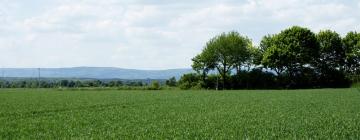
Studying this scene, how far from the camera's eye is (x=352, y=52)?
10788 centimetres

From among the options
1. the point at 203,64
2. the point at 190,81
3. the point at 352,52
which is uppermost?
the point at 352,52

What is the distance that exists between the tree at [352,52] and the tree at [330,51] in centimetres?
97

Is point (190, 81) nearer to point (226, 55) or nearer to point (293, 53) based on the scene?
point (226, 55)

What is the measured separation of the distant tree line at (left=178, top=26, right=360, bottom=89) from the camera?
106000 mm

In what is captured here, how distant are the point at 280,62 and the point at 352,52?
14645 mm

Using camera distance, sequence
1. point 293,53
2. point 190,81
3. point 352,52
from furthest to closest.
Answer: point 190,81, point 352,52, point 293,53

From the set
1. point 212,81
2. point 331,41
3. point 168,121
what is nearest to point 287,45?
point 331,41

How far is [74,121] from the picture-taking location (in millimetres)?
28859

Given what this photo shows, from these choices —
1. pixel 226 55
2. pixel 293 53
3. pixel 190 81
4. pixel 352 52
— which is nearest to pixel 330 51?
pixel 352 52

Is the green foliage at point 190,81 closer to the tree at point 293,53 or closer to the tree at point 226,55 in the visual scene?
the tree at point 226,55

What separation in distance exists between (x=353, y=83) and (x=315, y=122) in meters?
79.4

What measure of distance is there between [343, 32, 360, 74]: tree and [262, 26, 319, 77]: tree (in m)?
6.16

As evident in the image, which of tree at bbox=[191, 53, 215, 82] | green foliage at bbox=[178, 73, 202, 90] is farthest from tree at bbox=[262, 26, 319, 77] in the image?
green foliage at bbox=[178, 73, 202, 90]

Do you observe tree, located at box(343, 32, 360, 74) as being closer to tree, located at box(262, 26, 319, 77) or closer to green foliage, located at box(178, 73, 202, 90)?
tree, located at box(262, 26, 319, 77)
